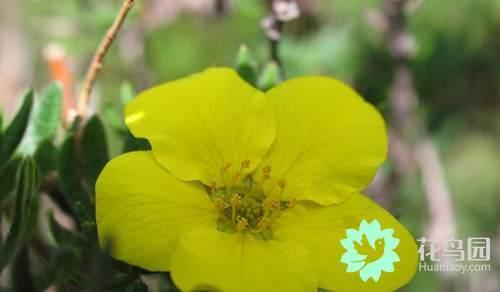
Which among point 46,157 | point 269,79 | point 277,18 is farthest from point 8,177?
point 277,18

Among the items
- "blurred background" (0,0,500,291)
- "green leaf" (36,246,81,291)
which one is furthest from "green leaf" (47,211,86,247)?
"blurred background" (0,0,500,291)

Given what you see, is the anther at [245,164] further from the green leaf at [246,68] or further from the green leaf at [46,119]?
the green leaf at [46,119]

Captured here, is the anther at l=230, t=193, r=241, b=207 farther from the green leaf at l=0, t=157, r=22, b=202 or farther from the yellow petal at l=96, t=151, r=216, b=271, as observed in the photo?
the green leaf at l=0, t=157, r=22, b=202

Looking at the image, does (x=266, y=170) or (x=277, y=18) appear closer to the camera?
(x=266, y=170)

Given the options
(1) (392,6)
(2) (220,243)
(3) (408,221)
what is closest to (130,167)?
(2) (220,243)

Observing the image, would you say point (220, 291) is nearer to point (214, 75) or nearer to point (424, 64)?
point (214, 75)

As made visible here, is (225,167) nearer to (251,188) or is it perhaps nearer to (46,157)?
(251,188)
